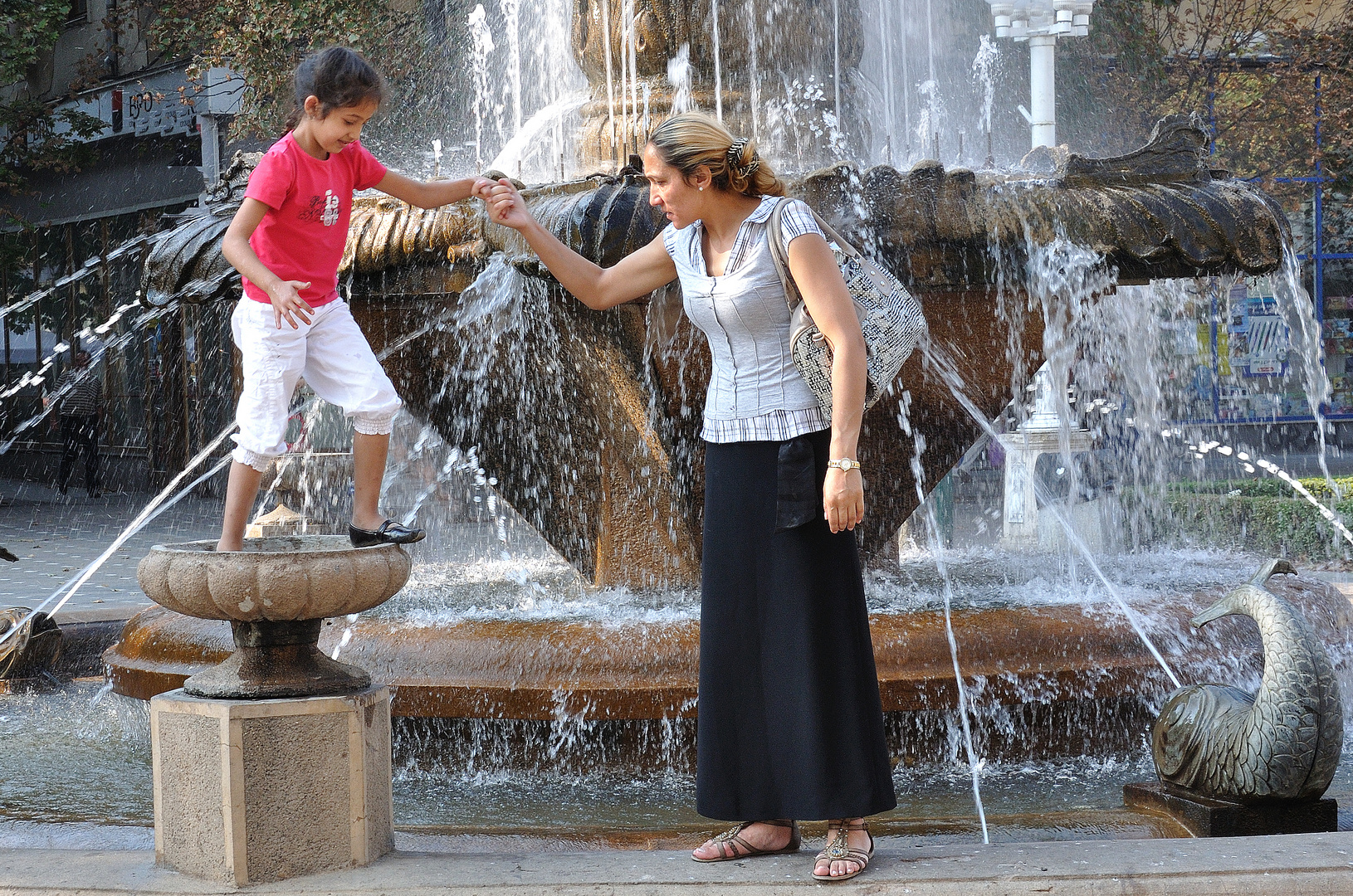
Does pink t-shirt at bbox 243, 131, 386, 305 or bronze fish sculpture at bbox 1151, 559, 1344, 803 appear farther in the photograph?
pink t-shirt at bbox 243, 131, 386, 305

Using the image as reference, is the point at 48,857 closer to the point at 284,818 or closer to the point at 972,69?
the point at 284,818

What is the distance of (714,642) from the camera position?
3191 mm

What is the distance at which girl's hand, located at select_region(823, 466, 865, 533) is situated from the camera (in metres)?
2.96

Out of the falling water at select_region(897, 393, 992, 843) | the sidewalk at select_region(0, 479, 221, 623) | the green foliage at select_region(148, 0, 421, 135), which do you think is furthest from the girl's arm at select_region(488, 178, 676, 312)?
the green foliage at select_region(148, 0, 421, 135)

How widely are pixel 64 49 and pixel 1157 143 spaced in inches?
885

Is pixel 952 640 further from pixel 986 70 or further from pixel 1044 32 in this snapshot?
pixel 986 70

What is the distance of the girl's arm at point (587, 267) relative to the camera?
3451 millimetres

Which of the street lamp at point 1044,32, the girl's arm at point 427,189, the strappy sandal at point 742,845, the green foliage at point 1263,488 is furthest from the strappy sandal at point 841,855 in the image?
the street lamp at point 1044,32

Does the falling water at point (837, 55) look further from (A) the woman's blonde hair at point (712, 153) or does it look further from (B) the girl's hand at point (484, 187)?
(A) the woman's blonde hair at point (712, 153)

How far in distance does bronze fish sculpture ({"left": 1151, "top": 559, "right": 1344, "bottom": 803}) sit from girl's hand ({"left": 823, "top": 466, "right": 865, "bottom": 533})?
1.31 metres

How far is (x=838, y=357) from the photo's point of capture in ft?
9.75

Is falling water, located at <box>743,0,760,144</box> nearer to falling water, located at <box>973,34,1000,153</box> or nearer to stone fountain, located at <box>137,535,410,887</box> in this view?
stone fountain, located at <box>137,535,410,887</box>

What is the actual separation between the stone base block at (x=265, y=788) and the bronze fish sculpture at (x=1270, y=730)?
2044 mm

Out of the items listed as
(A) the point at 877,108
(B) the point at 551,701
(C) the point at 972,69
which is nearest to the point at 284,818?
(B) the point at 551,701
